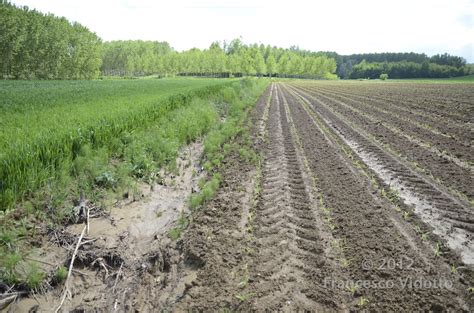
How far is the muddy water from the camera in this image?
3.43 m

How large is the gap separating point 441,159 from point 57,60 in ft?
185

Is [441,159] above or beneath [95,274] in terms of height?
above

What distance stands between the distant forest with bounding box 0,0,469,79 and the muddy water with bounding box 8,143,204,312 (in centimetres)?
4592

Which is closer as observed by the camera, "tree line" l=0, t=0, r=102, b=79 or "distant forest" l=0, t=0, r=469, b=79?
"tree line" l=0, t=0, r=102, b=79

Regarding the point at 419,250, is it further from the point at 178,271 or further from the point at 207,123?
the point at 207,123

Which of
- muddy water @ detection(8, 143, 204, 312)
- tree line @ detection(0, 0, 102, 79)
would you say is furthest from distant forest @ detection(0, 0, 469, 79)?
muddy water @ detection(8, 143, 204, 312)

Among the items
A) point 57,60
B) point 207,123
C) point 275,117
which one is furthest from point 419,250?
point 57,60

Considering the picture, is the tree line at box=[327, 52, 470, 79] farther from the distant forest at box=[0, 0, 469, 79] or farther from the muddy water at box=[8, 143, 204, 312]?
the muddy water at box=[8, 143, 204, 312]

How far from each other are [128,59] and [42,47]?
164 ft

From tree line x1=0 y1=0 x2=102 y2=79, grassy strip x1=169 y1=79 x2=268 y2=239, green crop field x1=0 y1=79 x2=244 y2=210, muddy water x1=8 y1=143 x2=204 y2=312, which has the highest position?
tree line x1=0 y1=0 x2=102 y2=79

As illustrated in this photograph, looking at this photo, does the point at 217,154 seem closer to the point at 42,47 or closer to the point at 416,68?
the point at 42,47

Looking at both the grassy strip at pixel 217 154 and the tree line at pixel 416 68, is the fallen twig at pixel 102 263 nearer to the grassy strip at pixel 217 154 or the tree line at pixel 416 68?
the grassy strip at pixel 217 154

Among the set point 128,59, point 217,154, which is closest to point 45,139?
point 217,154

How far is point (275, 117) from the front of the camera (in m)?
16.6
